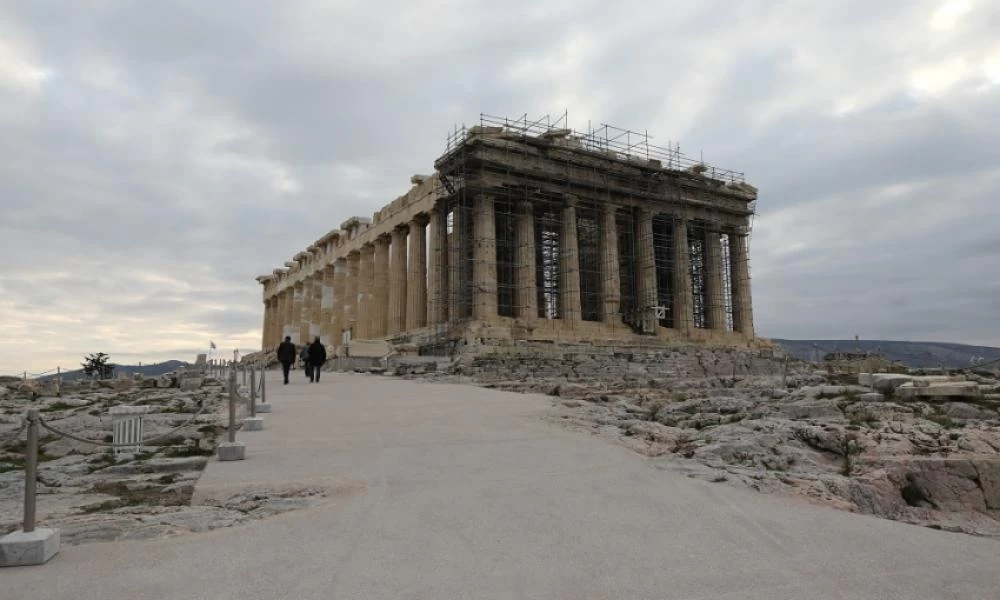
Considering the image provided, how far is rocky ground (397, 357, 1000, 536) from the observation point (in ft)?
20.5

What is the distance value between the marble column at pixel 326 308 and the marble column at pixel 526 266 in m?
21.1

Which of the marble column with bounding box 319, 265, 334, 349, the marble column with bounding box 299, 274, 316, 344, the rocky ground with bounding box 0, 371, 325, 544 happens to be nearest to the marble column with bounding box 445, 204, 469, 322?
the marble column with bounding box 319, 265, 334, 349

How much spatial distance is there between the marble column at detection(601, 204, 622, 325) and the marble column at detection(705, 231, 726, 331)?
7.65m

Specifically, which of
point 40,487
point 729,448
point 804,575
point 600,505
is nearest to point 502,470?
point 600,505

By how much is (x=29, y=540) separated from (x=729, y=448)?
21.2 feet

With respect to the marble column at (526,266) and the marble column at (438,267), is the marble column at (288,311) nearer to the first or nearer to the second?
the marble column at (438,267)

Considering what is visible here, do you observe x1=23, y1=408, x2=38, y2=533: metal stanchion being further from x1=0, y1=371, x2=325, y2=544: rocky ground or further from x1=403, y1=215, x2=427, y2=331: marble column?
Result: x1=403, y1=215, x2=427, y2=331: marble column

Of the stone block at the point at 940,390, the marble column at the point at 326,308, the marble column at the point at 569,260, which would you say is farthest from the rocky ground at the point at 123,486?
the marble column at the point at 326,308

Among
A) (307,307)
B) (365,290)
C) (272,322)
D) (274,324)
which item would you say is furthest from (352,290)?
(272,322)

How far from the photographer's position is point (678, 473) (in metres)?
6.63

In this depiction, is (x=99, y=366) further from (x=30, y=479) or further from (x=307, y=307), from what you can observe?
(x=30, y=479)

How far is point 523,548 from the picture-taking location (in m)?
4.49

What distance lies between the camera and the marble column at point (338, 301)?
49156 mm

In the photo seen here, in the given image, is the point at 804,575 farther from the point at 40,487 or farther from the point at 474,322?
the point at 474,322
